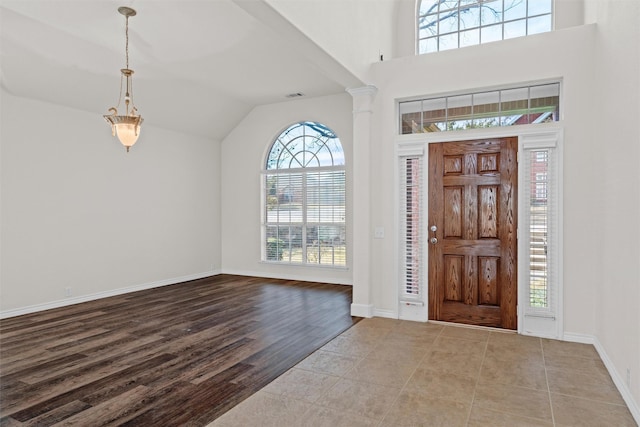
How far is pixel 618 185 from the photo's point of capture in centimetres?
305

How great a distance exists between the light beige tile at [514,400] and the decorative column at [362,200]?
205cm

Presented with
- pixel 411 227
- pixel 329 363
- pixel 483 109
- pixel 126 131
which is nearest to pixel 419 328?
pixel 411 227

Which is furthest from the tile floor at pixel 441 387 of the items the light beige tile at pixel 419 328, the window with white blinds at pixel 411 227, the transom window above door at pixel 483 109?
the transom window above door at pixel 483 109

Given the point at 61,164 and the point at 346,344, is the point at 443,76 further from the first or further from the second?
the point at 61,164

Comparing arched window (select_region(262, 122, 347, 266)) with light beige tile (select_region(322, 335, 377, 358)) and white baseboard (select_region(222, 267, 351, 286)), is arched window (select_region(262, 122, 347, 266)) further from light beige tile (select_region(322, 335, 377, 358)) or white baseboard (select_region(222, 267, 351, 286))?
light beige tile (select_region(322, 335, 377, 358))

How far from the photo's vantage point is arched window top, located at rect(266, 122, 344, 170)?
714cm

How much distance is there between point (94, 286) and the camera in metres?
5.99

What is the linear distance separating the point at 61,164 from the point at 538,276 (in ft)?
20.1

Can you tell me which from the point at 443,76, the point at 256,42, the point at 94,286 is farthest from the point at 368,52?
the point at 94,286

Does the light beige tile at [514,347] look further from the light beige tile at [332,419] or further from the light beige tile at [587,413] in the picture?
the light beige tile at [332,419]

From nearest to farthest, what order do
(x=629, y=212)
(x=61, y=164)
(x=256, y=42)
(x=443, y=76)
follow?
1. (x=629, y=212)
2. (x=443, y=76)
3. (x=256, y=42)
4. (x=61, y=164)

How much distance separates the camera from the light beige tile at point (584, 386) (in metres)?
2.80

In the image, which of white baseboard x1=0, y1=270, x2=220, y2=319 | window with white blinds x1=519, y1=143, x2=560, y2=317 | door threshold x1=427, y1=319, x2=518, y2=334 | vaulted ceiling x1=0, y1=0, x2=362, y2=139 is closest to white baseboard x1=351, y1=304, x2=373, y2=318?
door threshold x1=427, y1=319, x2=518, y2=334

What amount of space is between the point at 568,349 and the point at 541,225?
1198mm
